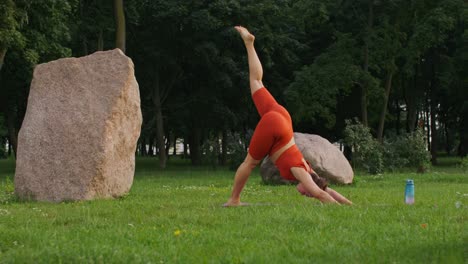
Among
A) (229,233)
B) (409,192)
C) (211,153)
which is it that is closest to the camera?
(229,233)

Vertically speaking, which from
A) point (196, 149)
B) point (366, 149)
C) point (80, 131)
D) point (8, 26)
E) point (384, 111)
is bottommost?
point (196, 149)

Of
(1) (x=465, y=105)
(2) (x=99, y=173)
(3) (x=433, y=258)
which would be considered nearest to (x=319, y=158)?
(2) (x=99, y=173)

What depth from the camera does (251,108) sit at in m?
36.7

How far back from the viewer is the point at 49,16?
23281 mm

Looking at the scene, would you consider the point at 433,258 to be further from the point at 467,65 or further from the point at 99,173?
the point at 467,65

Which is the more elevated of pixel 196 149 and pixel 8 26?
pixel 8 26

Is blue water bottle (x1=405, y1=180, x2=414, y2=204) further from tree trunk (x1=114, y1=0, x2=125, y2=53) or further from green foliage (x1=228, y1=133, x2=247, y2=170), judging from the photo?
green foliage (x1=228, y1=133, x2=247, y2=170)

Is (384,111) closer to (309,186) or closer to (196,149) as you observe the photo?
(196,149)

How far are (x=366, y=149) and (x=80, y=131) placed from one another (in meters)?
15.1

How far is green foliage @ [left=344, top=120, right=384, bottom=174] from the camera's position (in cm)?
2477

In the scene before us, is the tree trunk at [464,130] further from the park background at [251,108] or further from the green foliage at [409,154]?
the green foliage at [409,154]

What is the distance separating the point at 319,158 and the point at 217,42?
16.5 meters

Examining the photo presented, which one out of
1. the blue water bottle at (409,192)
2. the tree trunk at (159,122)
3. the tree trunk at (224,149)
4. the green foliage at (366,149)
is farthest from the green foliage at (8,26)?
the tree trunk at (224,149)

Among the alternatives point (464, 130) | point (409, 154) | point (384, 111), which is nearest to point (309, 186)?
point (409, 154)
